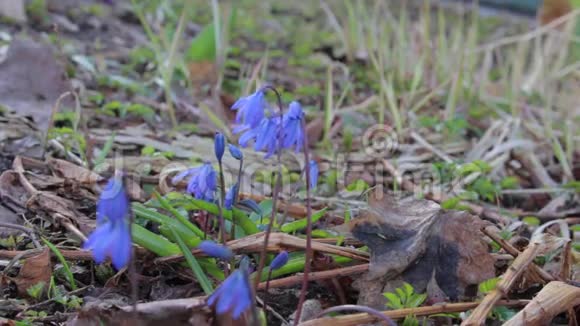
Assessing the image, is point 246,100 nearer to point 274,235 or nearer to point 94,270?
point 274,235

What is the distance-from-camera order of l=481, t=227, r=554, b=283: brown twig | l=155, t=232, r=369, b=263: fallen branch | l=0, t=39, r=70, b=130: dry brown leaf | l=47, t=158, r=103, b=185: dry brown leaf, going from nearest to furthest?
l=155, t=232, r=369, b=263: fallen branch
l=481, t=227, r=554, b=283: brown twig
l=47, t=158, r=103, b=185: dry brown leaf
l=0, t=39, r=70, b=130: dry brown leaf

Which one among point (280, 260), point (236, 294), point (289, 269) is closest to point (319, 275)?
point (289, 269)

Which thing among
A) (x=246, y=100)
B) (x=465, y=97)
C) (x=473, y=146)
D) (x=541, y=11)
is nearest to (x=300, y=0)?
(x=541, y=11)

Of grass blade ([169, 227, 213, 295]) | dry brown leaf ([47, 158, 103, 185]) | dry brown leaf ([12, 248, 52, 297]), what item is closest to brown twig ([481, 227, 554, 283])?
grass blade ([169, 227, 213, 295])

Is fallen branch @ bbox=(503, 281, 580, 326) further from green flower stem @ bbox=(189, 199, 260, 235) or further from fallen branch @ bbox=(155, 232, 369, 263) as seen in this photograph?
green flower stem @ bbox=(189, 199, 260, 235)

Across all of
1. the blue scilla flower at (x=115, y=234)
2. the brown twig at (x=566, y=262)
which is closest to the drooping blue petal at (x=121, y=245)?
the blue scilla flower at (x=115, y=234)
